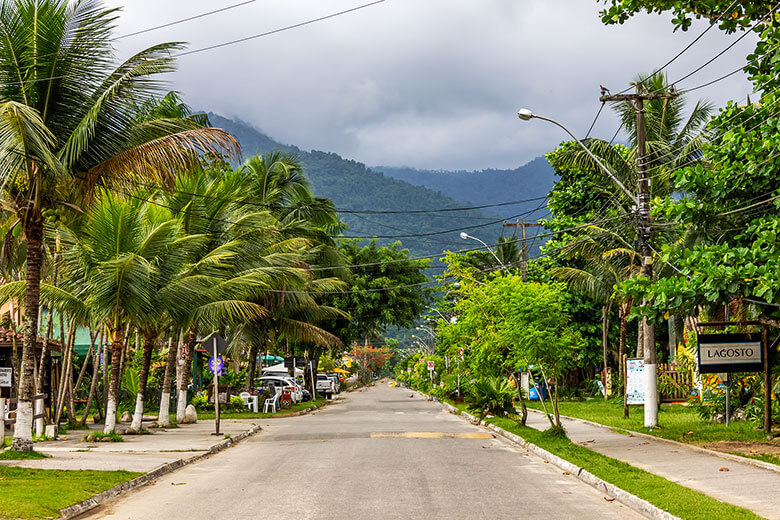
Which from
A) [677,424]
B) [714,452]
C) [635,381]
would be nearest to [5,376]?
[714,452]

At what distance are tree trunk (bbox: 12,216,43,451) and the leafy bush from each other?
15.7 m

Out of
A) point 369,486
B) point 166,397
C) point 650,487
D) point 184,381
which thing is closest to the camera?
point 650,487

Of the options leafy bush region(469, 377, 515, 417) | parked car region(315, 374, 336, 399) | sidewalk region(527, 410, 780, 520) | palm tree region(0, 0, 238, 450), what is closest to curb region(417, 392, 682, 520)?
sidewalk region(527, 410, 780, 520)

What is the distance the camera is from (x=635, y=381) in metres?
24.8

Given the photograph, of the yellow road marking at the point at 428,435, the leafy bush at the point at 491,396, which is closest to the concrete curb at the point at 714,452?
the yellow road marking at the point at 428,435

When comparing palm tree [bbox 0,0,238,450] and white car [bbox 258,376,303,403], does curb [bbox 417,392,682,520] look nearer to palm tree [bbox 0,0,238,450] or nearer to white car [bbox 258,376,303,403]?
palm tree [bbox 0,0,238,450]

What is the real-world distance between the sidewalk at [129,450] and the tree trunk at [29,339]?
759 millimetres

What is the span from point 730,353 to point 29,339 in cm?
1447

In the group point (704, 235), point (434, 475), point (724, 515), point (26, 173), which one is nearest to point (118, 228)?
point (26, 173)

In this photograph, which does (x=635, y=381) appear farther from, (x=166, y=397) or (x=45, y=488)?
(x=45, y=488)

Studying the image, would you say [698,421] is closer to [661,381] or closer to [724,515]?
[661,381]

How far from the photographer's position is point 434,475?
14219mm

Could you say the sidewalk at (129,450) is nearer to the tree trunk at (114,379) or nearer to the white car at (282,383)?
the tree trunk at (114,379)

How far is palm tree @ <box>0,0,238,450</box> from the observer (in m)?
16.3
